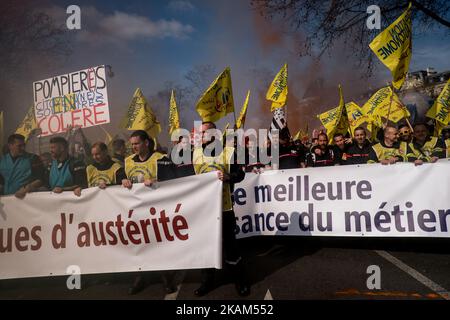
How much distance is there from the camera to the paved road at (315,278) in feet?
11.7

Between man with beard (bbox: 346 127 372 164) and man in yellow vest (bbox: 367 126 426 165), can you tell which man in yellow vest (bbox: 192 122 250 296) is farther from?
man with beard (bbox: 346 127 372 164)

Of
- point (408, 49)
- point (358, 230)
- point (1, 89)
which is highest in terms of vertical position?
point (1, 89)

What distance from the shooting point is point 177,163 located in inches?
191

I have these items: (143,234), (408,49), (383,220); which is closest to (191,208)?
(143,234)

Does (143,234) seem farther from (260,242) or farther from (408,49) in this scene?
(408,49)

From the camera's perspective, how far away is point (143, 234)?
149 inches

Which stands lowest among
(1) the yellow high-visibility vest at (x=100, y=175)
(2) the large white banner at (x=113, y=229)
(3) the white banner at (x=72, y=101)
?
(2) the large white banner at (x=113, y=229)

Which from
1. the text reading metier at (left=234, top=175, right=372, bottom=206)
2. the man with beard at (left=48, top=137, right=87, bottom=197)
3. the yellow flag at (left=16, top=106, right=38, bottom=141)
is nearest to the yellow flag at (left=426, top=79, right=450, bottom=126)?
the text reading metier at (left=234, top=175, right=372, bottom=206)

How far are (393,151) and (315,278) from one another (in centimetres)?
255

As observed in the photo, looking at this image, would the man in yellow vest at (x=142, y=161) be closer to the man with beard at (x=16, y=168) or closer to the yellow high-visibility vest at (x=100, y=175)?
the yellow high-visibility vest at (x=100, y=175)

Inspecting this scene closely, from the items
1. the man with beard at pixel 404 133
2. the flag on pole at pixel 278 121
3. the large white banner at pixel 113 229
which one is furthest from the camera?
the flag on pole at pixel 278 121

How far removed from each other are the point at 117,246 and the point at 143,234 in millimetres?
326

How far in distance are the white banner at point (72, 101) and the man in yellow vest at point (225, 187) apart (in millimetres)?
3016

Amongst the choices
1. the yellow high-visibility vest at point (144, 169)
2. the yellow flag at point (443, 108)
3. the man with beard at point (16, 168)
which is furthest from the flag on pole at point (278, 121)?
the man with beard at point (16, 168)
